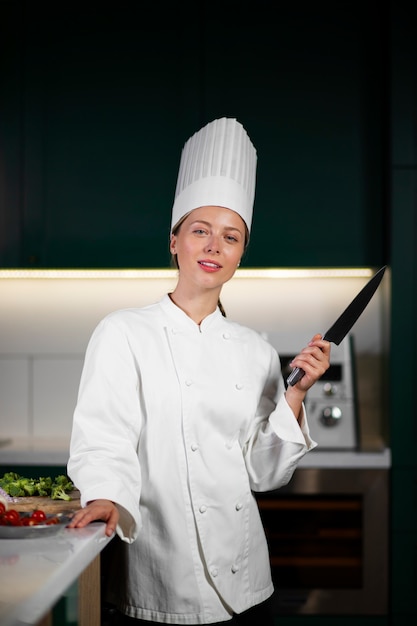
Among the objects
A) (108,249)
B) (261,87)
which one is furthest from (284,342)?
(261,87)

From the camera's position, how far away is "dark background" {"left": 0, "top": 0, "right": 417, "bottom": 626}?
2.79m

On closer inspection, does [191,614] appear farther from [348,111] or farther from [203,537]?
[348,111]

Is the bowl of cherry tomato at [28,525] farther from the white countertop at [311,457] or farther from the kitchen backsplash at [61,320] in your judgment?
the kitchen backsplash at [61,320]

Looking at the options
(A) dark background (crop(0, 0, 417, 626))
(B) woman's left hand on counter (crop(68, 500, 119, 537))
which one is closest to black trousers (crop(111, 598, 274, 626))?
(B) woman's left hand on counter (crop(68, 500, 119, 537))

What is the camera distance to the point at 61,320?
320 cm

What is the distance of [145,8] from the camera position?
9.31ft

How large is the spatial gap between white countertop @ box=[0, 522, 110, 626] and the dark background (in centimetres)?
181

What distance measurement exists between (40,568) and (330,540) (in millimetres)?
1763

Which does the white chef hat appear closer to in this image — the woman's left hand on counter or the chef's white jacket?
the chef's white jacket

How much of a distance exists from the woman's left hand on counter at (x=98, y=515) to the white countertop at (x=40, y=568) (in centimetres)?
1

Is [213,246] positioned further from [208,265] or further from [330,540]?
[330,540]

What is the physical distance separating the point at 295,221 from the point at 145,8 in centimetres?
97

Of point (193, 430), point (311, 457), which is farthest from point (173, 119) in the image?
point (193, 430)

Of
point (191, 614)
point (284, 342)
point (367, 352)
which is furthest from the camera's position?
point (367, 352)
